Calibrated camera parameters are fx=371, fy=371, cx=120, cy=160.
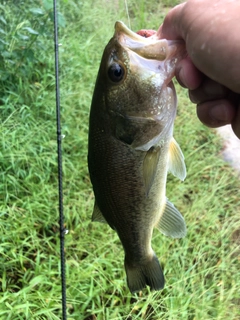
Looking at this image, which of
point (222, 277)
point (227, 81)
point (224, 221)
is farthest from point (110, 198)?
point (224, 221)

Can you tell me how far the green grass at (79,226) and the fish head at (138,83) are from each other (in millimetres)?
1400

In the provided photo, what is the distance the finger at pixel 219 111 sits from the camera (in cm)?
147

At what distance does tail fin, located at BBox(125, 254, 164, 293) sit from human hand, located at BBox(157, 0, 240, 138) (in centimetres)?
80

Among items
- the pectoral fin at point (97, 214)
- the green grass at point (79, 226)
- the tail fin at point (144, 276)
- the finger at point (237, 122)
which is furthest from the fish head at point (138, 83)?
the green grass at point (79, 226)

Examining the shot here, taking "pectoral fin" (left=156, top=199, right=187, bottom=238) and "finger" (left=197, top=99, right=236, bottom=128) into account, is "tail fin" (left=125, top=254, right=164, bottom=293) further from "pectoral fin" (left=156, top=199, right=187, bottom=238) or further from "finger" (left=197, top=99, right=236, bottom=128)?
"finger" (left=197, top=99, right=236, bottom=128)

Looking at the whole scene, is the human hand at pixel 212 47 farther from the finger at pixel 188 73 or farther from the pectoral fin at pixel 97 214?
the pectoral fin at pixel 97 214

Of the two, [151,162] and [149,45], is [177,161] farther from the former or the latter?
[149,45]

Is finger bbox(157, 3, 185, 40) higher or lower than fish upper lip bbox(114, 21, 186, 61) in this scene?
higher

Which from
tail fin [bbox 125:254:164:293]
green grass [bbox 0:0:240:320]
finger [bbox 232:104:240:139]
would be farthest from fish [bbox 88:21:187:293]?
green grass [bbox 0:0:240:320]

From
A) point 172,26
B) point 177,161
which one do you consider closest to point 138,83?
point 172,26

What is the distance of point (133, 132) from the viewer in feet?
4.79

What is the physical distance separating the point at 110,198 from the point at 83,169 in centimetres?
182

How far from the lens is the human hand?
1127 mm

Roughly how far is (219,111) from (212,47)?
1.22 ft
